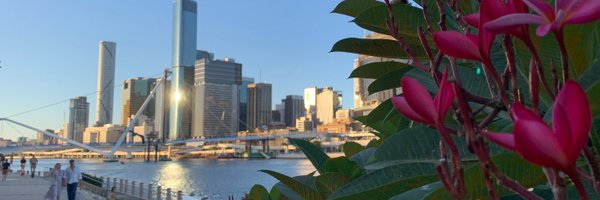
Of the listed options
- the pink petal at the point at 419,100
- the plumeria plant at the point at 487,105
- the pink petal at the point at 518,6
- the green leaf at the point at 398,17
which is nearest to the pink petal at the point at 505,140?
the plumeria plant at the point at 487,105

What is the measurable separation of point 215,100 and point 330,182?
125896 millimetres

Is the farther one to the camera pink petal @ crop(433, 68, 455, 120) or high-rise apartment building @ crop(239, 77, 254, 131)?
high-rise apartment building @ crop(239, 77, 254, 131)

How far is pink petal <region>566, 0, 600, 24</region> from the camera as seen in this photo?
1.64 ft

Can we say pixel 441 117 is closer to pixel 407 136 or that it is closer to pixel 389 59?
pixel 407 136

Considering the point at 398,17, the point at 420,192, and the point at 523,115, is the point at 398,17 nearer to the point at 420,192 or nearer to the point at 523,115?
the point at 420,192

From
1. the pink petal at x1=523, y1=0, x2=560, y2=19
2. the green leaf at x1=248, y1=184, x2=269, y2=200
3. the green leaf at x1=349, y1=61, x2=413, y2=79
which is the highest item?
the green leaf at x1=349, y1=61, x2=413, y2=79

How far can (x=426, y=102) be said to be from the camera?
2.02ft

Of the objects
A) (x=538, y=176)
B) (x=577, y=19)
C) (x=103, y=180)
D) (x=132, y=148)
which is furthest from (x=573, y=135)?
(x=132, y=148)

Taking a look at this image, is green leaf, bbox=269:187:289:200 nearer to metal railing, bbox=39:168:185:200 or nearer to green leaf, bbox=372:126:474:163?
green leaf, bbox=372:126:474:163

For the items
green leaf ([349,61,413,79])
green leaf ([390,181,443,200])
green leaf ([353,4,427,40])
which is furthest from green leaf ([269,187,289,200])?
green leaf ([390,181,443,200])

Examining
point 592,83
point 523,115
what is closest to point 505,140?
point 523,115

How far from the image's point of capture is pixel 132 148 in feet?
314

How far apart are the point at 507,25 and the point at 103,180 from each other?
22730 mm

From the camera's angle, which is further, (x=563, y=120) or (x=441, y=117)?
(x=441, y=117)
